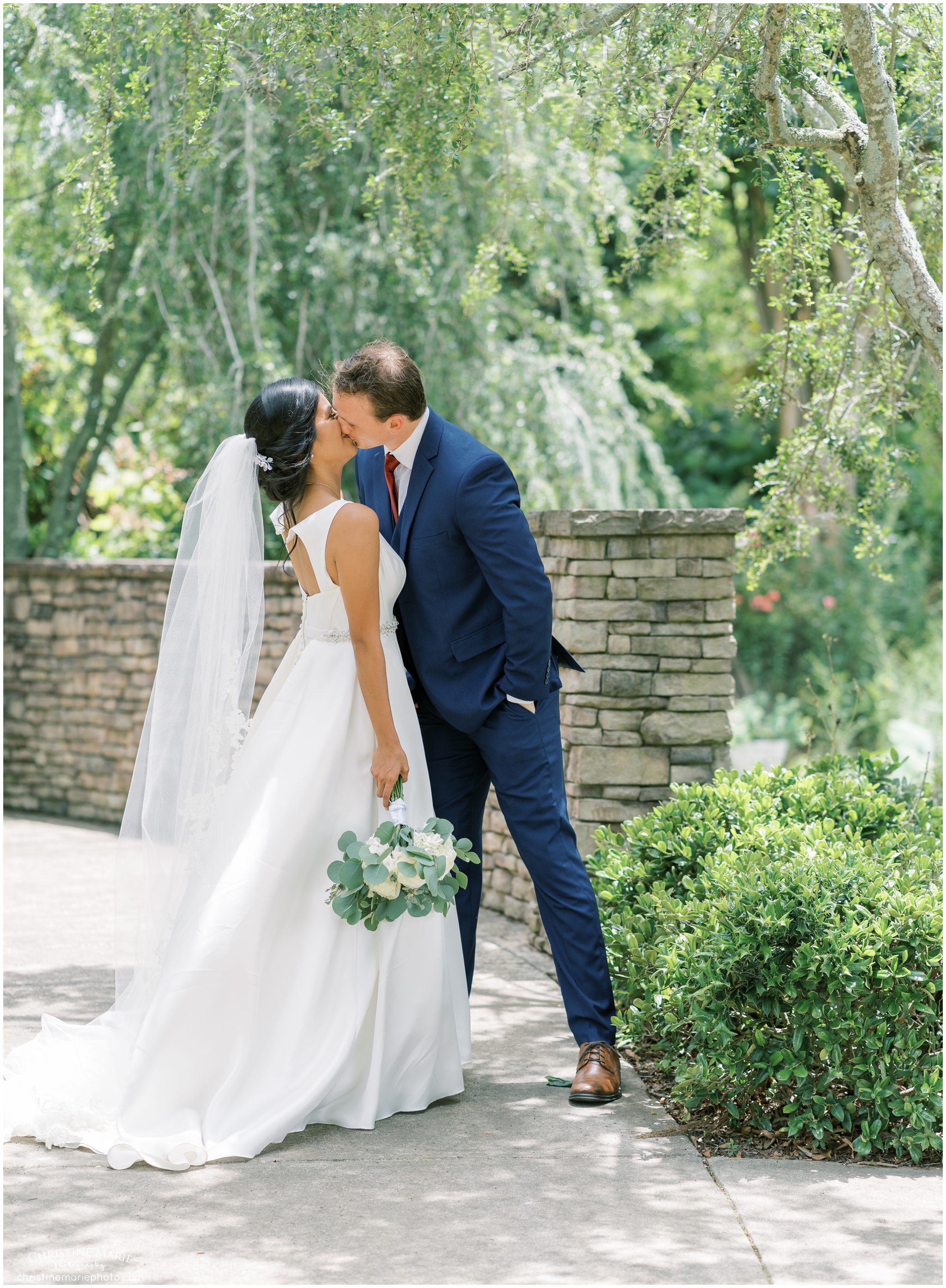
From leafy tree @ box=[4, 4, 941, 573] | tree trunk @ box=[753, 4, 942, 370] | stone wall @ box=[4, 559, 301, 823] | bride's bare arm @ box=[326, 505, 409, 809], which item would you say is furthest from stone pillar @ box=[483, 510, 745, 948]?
stone wall @ box=[4, 559, 301, 823]

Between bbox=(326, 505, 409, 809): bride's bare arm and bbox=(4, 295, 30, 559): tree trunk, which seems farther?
bbox=(4, 295, 30, 559): tree trunk

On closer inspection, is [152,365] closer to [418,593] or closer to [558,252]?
[558,252]

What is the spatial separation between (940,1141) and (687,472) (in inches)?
500

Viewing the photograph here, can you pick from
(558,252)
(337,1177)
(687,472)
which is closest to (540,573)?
(337,1177)

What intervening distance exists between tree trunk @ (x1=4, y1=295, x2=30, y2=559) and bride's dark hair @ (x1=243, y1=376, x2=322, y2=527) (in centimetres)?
578

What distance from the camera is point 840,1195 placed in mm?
2670

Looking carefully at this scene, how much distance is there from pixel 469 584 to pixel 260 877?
0.95 metres

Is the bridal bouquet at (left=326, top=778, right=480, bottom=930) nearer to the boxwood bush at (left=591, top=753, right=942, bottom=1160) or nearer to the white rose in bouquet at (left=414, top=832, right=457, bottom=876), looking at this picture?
the white rose in bouquet at (left=414, top=832, right=457, bottom=876)

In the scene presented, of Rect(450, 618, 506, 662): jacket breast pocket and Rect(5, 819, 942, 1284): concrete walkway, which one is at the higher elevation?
Rect(450, 618, 506, 662): jacket breast pocket

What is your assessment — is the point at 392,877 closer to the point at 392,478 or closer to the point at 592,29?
the point at 392,478

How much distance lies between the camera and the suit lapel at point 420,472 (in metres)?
3.30

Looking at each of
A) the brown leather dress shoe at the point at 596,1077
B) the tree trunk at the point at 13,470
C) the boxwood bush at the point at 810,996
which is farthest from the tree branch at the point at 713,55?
the tree trunk at the point at 13,470

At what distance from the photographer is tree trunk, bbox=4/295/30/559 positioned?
8.46 metres

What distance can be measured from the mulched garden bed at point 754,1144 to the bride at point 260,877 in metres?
0.63
